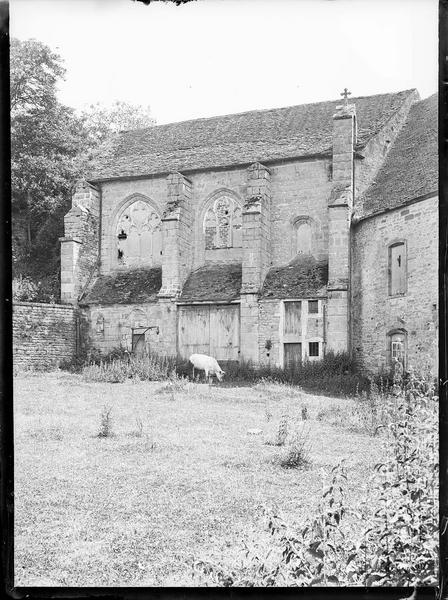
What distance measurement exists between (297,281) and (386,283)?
304cm

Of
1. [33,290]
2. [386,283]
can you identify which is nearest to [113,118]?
[33,290]

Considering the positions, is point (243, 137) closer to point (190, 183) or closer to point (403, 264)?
point (190, 183)

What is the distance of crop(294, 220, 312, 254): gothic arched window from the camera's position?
66.3ft

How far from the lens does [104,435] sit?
412 inches

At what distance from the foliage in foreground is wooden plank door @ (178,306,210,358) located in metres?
6.76

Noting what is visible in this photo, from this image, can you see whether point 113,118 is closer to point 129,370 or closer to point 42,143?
point 42,143

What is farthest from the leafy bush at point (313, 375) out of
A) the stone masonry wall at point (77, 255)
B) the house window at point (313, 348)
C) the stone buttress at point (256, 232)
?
the stone masonry wall at point (77, 255)

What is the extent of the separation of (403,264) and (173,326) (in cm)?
780

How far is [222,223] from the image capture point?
2470cm

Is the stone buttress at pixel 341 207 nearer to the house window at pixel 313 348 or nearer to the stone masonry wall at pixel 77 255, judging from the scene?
the house window at pixel 313 348

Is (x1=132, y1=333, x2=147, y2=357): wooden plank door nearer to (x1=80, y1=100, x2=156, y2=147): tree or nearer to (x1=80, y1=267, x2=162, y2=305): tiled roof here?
(x1=80, y1=267, x2=162, y2=305): tiled roof

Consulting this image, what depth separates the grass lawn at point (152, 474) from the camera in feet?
21.3

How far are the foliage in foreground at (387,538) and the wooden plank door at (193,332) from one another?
266 inches

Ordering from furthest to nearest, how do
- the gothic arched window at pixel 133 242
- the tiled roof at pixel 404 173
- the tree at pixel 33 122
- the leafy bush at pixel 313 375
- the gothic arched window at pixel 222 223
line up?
the gothic arched window at pixel 222 223, the tiled roof at pixel 404 173, the gothic arched window at pixel 133 242, the leafy bush at pixel 313 375, the tree at pixel 33 122
